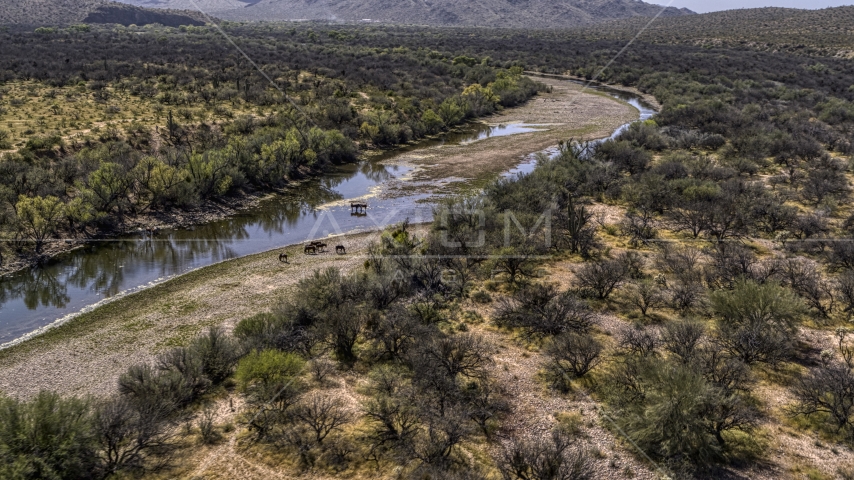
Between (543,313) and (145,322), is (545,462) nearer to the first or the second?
(543,313)

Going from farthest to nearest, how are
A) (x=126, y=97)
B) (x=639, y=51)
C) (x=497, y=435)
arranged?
(x=639, y=51) < (x=126, y=97) < (x=497, y=435)

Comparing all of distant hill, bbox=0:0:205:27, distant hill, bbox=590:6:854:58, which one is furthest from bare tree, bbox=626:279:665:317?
distant hill, bbox=0:0:205:27

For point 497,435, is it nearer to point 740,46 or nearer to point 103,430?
point 103,430

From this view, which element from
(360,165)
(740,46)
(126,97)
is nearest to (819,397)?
(360,165)

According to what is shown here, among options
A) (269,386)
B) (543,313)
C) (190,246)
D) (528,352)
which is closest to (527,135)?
(190,246)

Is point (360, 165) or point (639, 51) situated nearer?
point (360, 165)

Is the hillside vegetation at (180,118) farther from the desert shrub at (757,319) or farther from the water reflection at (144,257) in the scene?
the desert shrub at (757,319)
